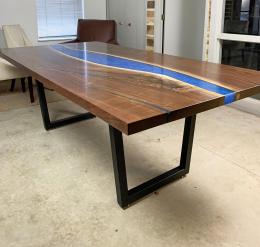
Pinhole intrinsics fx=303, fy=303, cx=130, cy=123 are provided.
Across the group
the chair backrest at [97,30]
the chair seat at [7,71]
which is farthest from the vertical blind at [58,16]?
the chair seat at [7,71]

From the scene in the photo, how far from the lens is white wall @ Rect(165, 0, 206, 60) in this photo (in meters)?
3.93

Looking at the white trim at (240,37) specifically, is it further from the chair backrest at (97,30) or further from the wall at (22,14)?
the wall at (22,14)

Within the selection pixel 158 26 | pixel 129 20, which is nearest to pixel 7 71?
pixel 158 26

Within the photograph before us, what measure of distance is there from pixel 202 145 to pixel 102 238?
4.06 feet

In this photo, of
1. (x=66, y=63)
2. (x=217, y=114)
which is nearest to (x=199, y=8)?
(x=217, y=114)

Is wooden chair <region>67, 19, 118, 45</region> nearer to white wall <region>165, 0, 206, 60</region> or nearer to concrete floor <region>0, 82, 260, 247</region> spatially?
white wall <region>165, 0, 206, 60</region>

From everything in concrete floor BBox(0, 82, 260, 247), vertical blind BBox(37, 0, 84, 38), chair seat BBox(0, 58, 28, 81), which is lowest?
concrete floor BBox(0, 82, 260, 247)

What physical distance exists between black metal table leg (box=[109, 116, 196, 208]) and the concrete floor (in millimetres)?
47

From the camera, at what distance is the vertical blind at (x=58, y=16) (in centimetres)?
467

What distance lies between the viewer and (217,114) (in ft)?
10.2

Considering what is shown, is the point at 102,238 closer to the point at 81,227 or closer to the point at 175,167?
the point at 81,227

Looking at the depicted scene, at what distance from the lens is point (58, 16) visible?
4.82m

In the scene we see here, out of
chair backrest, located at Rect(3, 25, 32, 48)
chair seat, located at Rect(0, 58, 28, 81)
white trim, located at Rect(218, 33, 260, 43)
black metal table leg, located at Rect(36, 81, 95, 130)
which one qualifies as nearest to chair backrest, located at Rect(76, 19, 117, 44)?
chair backrest, located at Rect(3, 25, 32, 48)

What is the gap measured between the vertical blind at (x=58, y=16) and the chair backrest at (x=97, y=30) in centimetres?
46
